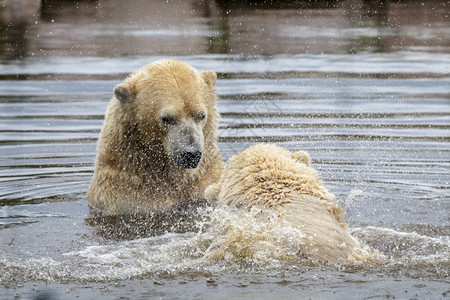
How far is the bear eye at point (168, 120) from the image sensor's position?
7.62 meters

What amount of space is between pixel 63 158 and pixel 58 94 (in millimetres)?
3330

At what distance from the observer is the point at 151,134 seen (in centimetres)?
778

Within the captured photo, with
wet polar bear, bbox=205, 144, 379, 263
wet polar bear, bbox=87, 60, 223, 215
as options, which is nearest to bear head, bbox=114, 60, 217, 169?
wet polar bear, bbox=87, 60, 223, 215

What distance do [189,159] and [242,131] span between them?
3.46m

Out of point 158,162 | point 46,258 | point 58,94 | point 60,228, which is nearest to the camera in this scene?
point 46,258

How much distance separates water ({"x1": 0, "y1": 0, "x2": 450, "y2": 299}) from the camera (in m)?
5.62

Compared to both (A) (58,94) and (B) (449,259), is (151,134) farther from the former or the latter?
(A) (58,94)

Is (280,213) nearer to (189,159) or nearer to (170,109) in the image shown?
(189,159)

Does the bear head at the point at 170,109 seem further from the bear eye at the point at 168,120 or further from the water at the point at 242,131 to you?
the water at the point at 242,131

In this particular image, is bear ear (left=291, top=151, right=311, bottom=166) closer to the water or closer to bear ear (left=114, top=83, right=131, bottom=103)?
the water

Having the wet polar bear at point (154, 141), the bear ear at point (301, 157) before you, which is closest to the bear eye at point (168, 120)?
the wet polar bear at point (154, 141)

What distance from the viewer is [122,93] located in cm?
776

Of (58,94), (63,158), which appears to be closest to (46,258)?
(63,158)

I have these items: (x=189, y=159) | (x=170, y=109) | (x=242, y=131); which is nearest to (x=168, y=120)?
(x=170, y=109)
